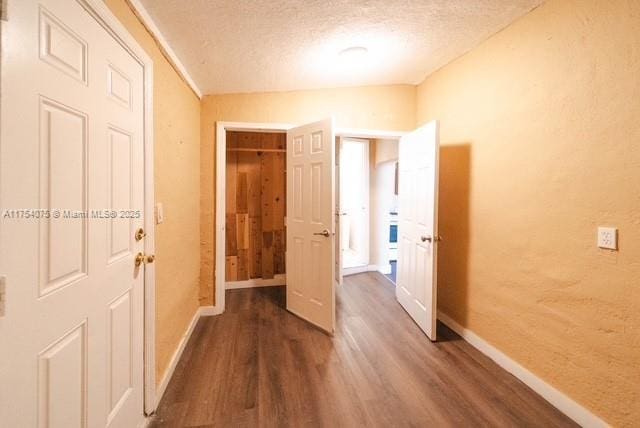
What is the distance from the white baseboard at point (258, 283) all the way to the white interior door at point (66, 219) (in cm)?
251

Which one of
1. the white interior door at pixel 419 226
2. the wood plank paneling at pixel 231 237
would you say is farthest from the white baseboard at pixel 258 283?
the white interior door at pixel 419 226

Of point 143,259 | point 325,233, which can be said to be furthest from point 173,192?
point 325,233

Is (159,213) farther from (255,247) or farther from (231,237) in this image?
(255,247)

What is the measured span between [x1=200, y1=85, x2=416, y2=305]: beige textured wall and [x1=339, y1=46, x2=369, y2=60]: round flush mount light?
0.77 metres

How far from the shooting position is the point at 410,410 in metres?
1.65

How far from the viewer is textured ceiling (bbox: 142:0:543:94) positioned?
1.65 meters

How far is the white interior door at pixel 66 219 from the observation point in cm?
74

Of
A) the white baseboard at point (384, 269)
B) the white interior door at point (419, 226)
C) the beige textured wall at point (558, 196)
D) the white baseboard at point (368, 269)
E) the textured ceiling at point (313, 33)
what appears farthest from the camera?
the white baseboard at point (384, 269)

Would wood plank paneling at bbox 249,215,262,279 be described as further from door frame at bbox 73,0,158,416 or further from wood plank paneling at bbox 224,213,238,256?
door frame at bbox 73,0,158,416

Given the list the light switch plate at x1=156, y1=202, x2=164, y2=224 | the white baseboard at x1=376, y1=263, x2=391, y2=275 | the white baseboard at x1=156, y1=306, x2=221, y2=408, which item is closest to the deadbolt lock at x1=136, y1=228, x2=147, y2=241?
the light switch plate at x1=156, y1=202, x2=164, y2=224

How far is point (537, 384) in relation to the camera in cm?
182

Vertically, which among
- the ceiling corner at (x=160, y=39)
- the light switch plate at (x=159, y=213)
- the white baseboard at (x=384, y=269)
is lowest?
the white baseboard at (x=384, y=269)

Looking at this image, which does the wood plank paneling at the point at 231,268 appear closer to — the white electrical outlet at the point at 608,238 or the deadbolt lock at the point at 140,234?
the deadbolt lock at the point at 140,234

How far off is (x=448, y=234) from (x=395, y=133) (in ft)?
4.12
